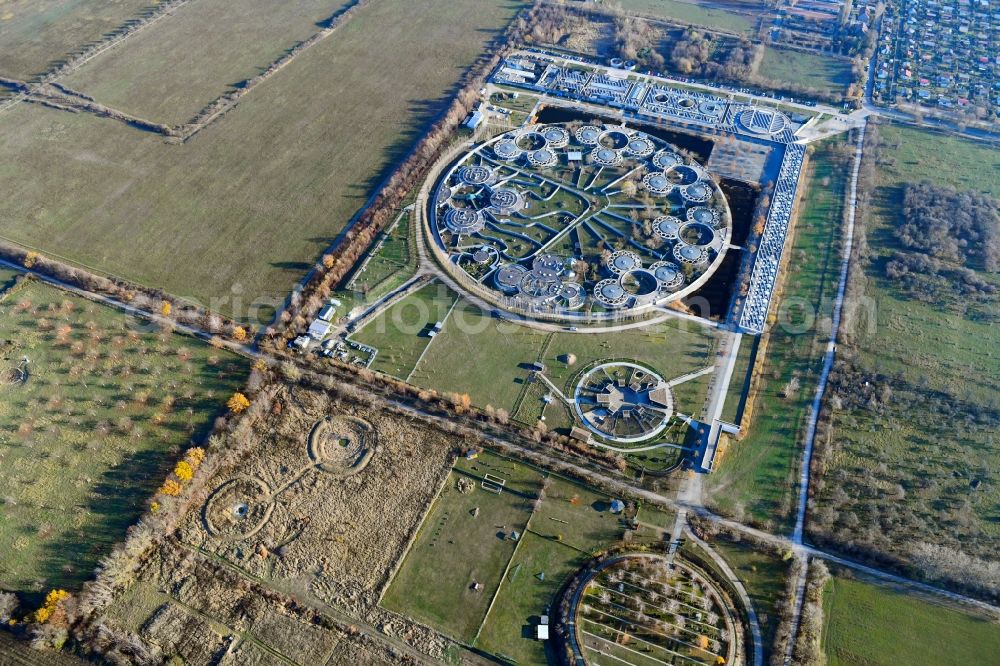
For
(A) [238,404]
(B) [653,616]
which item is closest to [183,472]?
(A) [238,404]

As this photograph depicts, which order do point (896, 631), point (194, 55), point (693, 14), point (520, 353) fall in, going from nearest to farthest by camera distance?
point (896, 631)
point (520, 353)
point (194, 55)
point (693, 14)

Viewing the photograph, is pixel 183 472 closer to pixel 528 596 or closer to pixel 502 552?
pixel 502 552

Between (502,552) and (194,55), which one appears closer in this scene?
(502,552)

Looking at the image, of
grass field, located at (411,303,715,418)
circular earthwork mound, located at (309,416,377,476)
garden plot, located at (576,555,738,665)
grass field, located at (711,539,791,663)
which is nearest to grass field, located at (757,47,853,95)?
grass field, located at (411,303,715,418)

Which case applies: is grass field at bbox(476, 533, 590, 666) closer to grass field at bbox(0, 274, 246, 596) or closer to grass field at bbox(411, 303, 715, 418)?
grass field at bbox(411, 303, 715, 418)

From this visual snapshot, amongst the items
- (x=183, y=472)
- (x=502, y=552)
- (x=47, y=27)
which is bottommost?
(x=502, y=552)

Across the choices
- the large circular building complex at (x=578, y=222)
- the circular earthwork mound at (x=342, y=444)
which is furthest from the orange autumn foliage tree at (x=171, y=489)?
the large circular building complex at (x=578, y=222)
